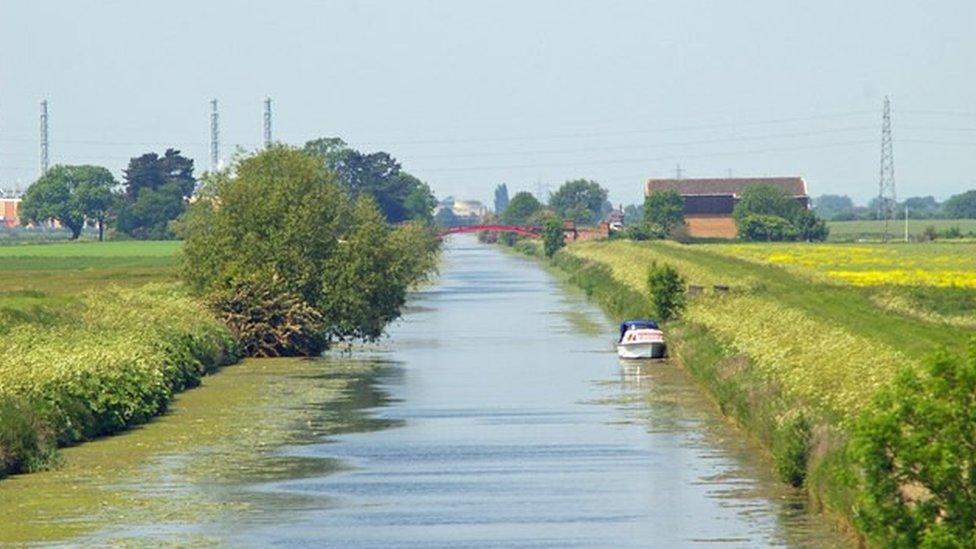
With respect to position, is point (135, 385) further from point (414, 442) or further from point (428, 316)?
point (428, 316)

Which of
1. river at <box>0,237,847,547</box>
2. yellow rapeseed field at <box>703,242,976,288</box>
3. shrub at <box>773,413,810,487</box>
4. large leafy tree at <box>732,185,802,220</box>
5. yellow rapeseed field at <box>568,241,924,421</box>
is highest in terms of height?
large leafy tree at <box>732,185,802,220</box>

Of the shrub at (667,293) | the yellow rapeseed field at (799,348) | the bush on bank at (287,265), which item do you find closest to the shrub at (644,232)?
the yellow rapeseed field at (799,348)

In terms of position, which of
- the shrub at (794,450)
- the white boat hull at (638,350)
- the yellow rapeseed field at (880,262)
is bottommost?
the white boat hull at (638,350)

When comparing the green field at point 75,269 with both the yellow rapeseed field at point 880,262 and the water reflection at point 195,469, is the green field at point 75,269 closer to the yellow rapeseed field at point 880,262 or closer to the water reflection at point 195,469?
the water reflection at point 195,469

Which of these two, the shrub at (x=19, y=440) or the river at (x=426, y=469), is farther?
→ the shrub at (x=19, y=440)

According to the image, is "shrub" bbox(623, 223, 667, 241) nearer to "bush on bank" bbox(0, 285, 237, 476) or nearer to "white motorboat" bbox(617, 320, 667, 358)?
"white motorboat" bbox(617, 320, 667, 358)

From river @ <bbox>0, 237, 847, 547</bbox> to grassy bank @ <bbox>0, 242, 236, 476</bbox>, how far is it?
67cm

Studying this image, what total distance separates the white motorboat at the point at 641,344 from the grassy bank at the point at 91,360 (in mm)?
11516

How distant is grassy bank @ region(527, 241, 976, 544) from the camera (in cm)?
3172

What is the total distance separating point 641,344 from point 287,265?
11.8 m

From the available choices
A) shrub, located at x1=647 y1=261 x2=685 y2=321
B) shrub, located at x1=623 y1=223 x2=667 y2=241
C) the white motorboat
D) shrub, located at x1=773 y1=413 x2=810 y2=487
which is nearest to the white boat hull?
the white motorboat

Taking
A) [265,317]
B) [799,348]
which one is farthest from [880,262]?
[799,348]

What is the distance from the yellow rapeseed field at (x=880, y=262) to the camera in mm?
89938

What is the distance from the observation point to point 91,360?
143 feet
